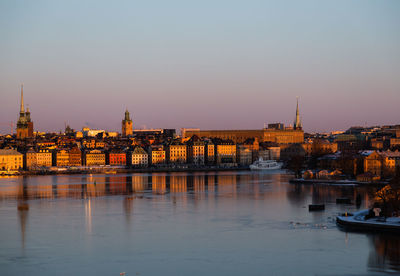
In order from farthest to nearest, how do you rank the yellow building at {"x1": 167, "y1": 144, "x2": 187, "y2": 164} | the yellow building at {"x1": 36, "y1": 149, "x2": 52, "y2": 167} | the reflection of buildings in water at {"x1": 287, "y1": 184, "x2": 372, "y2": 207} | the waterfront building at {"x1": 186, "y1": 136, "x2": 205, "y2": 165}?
the waterfront building at {"x1": 186, "y1": 136, "x2": 205, "y2": 165} < the yellow building at {"x1": 167, "y1": 144, "x2": 187, "y2": 164} < the yellow building at {"x1": 36, "y1": 149, "x2": 52, "y2": 167} < the reflection of buildings in water at {"x1": 287, "y1": 184, "x2": 372, "y2": 207}

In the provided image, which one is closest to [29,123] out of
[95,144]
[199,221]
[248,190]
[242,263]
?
[95,144]

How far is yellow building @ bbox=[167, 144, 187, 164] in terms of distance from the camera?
223ft

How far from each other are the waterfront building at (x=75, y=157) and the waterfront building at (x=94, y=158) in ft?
2.07

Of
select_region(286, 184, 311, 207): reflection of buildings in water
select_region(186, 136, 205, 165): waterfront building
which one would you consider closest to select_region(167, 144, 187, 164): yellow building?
select_region(186, 136, 205, 165): waterfront building

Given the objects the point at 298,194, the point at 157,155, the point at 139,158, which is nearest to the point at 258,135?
the point at 157,155

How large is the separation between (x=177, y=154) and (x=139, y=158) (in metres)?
4.18

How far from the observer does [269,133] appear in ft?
278

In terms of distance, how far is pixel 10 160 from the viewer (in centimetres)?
6097

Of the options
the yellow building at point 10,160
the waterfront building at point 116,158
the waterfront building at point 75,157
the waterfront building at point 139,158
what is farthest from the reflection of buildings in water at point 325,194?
the waterfront building at point 75,157

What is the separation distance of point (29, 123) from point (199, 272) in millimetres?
77087

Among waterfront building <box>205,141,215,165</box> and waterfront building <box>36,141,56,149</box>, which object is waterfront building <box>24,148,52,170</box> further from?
waterfront building <box>205,141,215,165</box>

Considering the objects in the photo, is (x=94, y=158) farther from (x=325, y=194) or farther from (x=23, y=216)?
(x=23, y=216)

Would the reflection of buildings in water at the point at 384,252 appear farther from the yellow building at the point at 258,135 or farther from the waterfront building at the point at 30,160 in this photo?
the yellow building at the point at 258,135

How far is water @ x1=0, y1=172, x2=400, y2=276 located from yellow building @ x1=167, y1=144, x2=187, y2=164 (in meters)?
41.0
